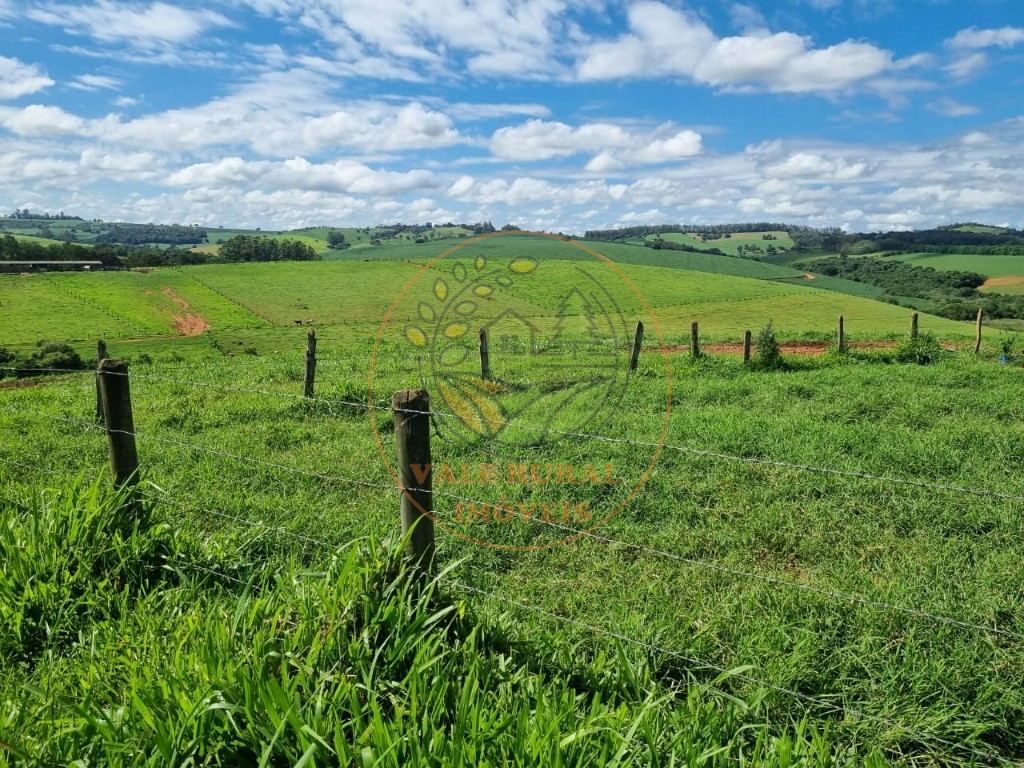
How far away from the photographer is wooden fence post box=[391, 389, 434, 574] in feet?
9.90

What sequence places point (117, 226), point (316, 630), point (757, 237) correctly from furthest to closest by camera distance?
1. point (117, 226)
2. point (757, 237)
3. point (316, 630)

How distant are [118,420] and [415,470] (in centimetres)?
245

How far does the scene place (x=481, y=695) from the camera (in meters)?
2.49

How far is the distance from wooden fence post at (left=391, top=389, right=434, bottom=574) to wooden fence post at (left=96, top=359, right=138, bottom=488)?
7.37 feet

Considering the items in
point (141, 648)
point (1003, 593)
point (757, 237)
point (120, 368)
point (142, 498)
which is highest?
point (757, 237)

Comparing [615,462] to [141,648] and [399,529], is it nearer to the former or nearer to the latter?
[399,529]

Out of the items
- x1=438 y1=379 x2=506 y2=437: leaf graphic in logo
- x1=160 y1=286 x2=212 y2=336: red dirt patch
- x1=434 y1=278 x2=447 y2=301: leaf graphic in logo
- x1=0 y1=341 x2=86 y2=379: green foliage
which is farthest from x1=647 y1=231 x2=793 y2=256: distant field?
x1=434 y1=278 x2=447 y2=301: leaf graphic in logo

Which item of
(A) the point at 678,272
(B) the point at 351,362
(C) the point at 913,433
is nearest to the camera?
(C) the point at 913,433

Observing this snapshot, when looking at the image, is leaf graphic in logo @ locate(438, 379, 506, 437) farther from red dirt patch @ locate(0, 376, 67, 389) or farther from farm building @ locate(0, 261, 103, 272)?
farm building @ locate(0, 261, 103, 272)

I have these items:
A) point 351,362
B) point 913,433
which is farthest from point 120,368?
point 351,362

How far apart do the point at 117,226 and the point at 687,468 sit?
222884 mm

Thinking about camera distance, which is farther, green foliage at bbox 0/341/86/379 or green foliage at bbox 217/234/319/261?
green foliage at bbox 217/234/319/261

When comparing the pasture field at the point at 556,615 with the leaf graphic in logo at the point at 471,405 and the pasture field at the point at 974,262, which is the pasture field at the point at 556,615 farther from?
the pasture field at the point at 974,262

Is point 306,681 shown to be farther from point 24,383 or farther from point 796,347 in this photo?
point 24,383
